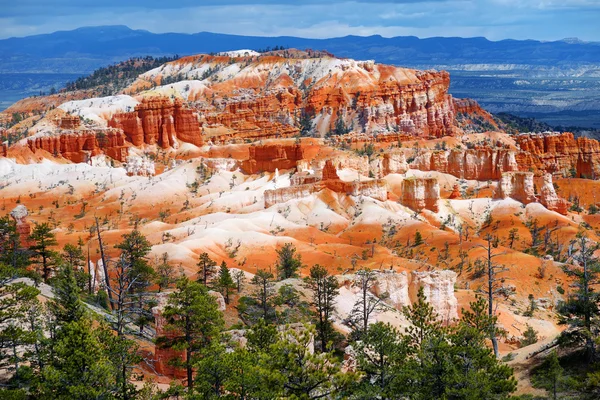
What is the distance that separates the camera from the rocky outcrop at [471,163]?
11744 centimetres

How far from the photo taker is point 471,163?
4710 inches

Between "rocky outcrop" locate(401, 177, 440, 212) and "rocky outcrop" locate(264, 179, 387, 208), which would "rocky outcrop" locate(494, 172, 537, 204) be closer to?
"rocky outcrop" locate(401, 177, 440, 212)

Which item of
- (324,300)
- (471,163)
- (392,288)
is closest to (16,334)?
(324,300)

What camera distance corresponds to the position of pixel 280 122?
17662 centimetres

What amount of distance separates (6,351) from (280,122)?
147324 millimetres

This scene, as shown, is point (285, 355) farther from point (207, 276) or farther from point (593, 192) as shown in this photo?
point (593, 192)

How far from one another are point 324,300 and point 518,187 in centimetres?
6611

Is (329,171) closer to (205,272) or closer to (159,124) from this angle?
(205,272)

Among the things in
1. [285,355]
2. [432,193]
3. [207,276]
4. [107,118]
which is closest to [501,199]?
[432,193]

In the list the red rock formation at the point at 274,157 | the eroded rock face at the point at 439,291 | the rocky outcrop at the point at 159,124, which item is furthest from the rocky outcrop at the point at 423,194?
the rocky outcrop at the point at 159,124

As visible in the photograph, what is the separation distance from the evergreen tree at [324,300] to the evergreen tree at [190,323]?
23.8 ft

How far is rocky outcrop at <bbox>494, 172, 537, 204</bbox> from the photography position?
10025 cm

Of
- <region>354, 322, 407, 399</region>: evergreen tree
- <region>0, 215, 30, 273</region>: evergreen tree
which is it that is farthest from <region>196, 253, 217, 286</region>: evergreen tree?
<region>354, 322, 407, 399</region>: evergreen tree

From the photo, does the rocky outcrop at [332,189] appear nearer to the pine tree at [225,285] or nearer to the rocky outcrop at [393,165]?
the rocky outcrop at [393,165]
